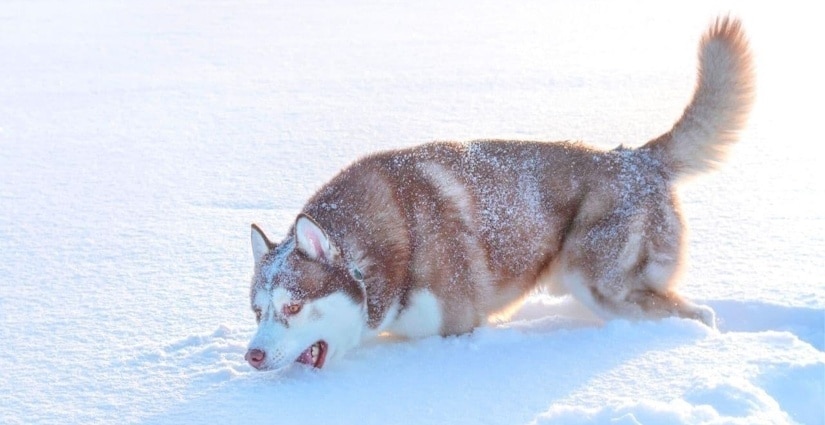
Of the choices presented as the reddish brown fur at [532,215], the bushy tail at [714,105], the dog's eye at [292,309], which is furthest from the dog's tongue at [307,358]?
the bushy tail at [714,105]

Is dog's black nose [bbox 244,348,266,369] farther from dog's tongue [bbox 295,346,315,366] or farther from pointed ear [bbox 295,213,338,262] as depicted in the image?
pointed ear [bbox 295,213,338,262]

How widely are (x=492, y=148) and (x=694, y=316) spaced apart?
1368 mm

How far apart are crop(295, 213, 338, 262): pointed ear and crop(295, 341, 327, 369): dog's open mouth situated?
394 mm

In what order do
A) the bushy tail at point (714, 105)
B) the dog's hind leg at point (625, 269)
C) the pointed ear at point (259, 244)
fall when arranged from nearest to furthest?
the pointed ear at point (259, 244)
the dog's hind leg at point (625, 269)
the bushy tail at point (714, 105)

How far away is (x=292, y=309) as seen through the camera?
405 centimetres

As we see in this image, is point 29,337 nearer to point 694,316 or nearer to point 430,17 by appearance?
point 694,316

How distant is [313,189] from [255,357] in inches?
136

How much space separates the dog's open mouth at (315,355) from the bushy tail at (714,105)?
2.14 m

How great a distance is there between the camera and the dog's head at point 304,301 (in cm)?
401

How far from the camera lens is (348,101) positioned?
10.9m

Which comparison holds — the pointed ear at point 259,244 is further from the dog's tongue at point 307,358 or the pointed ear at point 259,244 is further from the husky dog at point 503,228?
the dog's tongue at point 307,358

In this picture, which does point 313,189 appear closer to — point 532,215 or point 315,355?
point 532,215

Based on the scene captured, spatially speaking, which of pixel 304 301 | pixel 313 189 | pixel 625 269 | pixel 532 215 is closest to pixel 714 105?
pixel 625 269

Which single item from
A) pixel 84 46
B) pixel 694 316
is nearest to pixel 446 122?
pixel 694 316
